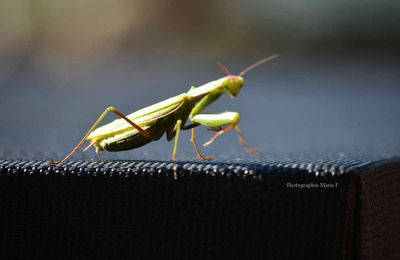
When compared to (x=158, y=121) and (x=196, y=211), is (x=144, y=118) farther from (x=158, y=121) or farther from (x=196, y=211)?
(x=196, y=211)

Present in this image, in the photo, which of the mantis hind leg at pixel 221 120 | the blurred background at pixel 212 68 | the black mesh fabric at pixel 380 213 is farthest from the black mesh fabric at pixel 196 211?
the blurred background at pixel 212 68

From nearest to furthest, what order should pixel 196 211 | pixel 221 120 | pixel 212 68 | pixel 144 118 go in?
pixel 196 211, pixel 221 120, pixel 144 118, pixel 212 68

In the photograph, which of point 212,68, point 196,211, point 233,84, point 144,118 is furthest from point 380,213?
point 212,68

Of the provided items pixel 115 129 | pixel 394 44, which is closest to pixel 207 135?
pixel 115 129

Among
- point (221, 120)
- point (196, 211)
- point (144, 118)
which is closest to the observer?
point (196, 211)

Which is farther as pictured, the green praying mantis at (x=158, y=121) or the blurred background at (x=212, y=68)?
the blurred background at (x=212, y=68)

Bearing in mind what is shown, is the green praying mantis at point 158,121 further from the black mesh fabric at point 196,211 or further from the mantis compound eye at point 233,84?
the black mesh fabric at point 196,211

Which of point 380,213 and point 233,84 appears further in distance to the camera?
point 233,84

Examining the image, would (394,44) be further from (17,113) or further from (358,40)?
(17,113)
